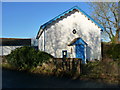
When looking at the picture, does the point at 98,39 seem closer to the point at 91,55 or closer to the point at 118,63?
the point at 91,55

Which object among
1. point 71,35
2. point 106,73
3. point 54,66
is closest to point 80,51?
point 71,35

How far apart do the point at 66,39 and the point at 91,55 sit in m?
3.61

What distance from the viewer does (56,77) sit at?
31.4 ft

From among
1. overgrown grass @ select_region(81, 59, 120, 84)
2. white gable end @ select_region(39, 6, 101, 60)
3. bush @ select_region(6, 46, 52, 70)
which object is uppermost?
white gable end @ select_region(39, 6, 101, 60)

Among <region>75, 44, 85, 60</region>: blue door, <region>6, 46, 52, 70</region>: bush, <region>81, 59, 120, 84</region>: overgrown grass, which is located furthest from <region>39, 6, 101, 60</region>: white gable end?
<region>81, 59, 120, 84</region>: overgrown grass

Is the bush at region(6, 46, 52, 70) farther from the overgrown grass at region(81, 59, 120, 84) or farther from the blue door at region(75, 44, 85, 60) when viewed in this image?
the blue door at region(75, 44, 85, 60)

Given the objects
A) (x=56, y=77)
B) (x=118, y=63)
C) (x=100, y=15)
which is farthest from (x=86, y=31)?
(x=100, y=15)

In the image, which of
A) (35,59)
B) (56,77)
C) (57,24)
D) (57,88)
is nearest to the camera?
(57,88)

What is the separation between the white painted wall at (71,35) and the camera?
1823 cm

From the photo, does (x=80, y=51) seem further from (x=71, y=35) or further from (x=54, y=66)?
(x=54, y=66)

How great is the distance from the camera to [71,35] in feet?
61.8

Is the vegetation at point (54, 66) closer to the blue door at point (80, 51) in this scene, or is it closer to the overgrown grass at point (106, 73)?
the overgrown grass at point (106, 73)

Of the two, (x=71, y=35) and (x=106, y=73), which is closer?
(x=106, y=73)

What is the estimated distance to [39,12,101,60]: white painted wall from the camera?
18.2 meters
